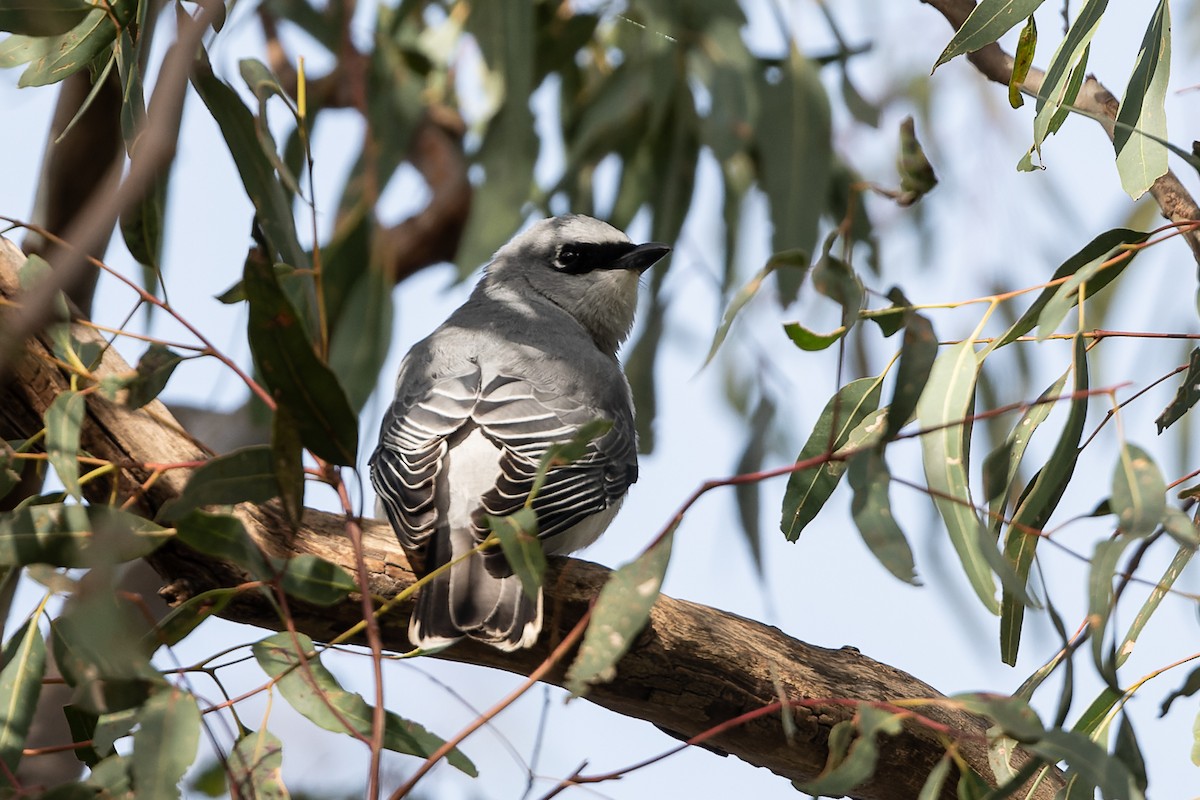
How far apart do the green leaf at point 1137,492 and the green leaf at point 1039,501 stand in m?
0.21

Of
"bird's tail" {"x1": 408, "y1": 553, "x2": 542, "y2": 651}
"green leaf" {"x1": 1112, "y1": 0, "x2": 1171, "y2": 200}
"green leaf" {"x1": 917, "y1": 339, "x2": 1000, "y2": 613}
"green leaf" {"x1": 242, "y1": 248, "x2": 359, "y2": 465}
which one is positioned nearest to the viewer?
"green leaf" {"x1": 242, "y1": 248, "x2": 359, "y2": 465}

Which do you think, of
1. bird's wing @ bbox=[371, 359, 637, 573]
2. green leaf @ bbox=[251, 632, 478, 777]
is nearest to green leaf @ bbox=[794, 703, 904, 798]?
green leaf @ bbox=[251, 632, 478, 777]

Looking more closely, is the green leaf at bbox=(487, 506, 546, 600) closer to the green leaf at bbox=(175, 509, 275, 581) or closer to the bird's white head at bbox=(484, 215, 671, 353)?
the green leaf at bbox=(175, 509, 275, 581)

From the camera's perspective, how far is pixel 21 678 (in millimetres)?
2125

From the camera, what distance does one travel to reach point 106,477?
2.57 metres

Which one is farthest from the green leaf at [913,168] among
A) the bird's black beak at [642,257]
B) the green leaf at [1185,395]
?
the bird's black beak at [642,257]

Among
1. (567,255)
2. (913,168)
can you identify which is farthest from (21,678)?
(567,255)

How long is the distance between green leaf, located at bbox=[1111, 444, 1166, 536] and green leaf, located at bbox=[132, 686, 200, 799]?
51.6 inches

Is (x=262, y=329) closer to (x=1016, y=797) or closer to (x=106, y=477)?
A: (x=106, y=477)

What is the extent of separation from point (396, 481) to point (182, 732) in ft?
4.13

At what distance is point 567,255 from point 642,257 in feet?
1.19

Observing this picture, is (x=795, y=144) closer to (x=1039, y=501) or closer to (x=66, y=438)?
(x=1039, y=501)

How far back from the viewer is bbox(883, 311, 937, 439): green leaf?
6.29 ft

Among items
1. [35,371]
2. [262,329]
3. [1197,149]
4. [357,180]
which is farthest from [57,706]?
[1197,149]
